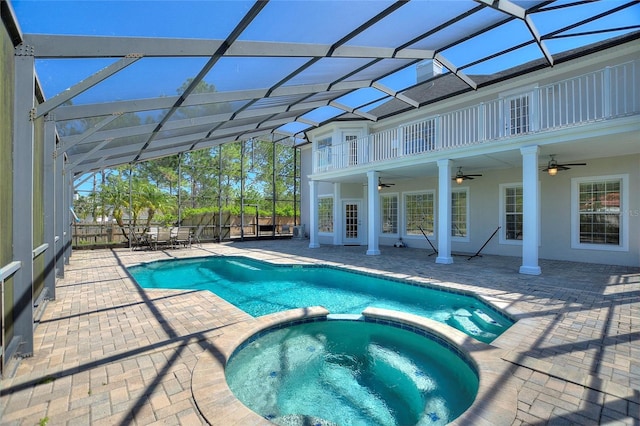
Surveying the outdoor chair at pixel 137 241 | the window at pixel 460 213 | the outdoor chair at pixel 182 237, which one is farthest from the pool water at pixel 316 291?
the window at pixel 460 213

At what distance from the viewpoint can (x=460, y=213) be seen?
37.1 ft

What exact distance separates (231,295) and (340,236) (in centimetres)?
802

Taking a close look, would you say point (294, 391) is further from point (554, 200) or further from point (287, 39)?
point (554, 200)

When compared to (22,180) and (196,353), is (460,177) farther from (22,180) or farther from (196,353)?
(22,180)

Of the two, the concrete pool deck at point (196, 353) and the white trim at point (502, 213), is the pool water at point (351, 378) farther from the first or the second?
the white trim at point (502, 213)

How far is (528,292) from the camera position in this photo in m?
5.55

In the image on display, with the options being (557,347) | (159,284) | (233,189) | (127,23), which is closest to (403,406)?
(557,347)

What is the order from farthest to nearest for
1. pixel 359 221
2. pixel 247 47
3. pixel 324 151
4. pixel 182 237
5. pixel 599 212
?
pixel 359 221 → pixel 182 237 → pixel 324 151 → pixel 599 212 → pixel 247 47

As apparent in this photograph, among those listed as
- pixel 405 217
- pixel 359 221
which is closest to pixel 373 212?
pixel 405 217

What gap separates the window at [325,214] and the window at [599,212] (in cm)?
914

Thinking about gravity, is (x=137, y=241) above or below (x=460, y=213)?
below

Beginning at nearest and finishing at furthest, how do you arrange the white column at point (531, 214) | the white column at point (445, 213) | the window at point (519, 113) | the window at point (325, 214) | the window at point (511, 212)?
the white column at point (531, 214)
the white column at point (445, 213)
the window at point (519, 113)
the window at point (511, 212)
the window at point (325, 214)

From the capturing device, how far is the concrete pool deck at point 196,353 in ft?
7.54

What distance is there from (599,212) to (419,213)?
18.0 ft
